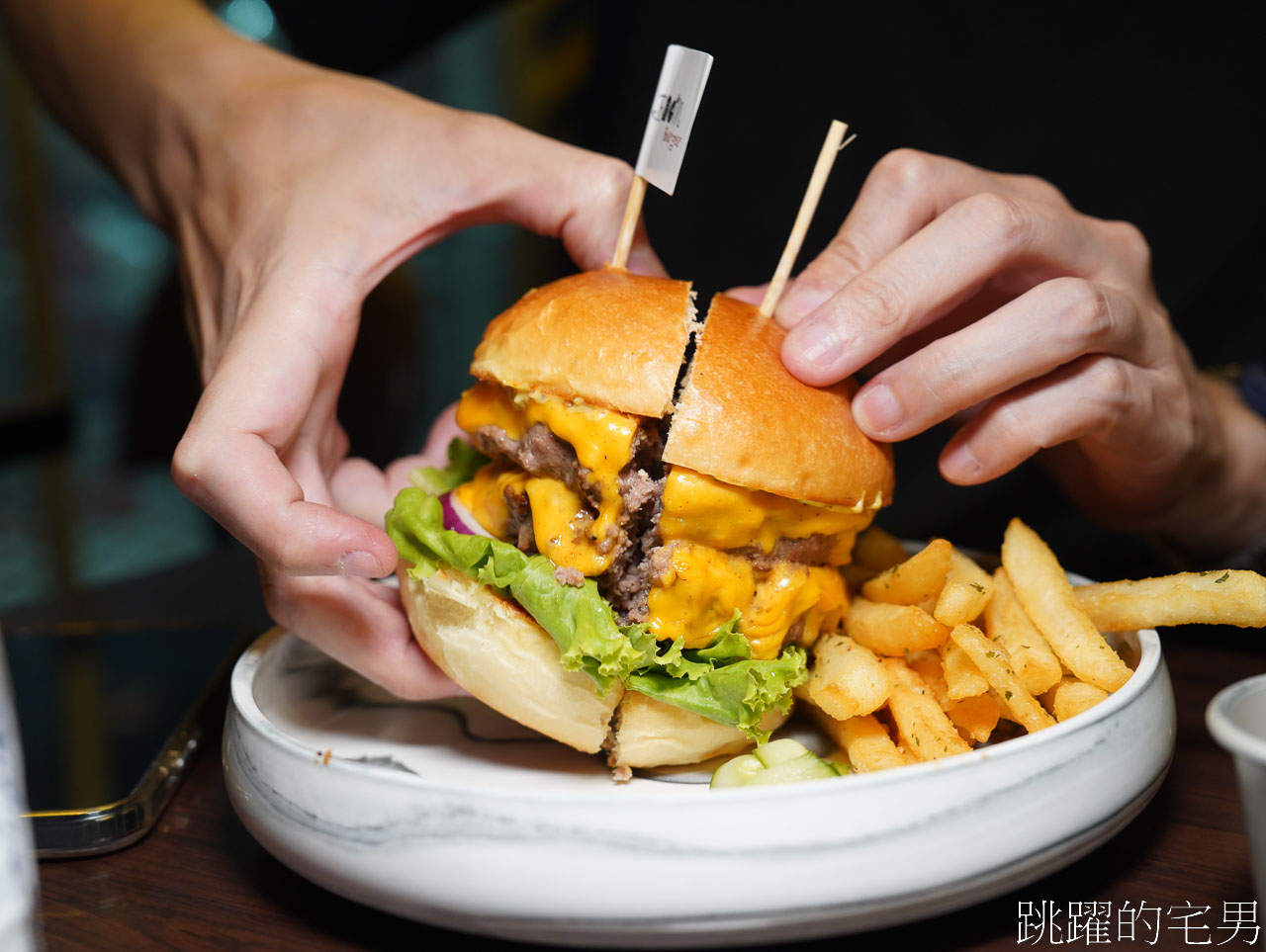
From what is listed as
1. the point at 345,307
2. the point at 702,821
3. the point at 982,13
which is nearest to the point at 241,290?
the point at 345,307

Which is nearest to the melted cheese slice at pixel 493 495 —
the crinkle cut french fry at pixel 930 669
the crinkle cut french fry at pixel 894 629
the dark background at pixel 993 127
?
the crinkle cut french fry at pixel 894 629

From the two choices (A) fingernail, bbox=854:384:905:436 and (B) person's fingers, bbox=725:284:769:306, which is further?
(B) person's fingers, bbox=725:284:769:306

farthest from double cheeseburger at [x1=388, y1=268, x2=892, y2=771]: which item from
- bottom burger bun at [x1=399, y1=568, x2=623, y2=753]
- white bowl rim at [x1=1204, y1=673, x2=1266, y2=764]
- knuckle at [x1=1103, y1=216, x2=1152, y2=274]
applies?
knuckle at [x1=1103, y1=216, x2=1152, y2=274]

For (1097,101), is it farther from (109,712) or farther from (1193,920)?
(109,712)

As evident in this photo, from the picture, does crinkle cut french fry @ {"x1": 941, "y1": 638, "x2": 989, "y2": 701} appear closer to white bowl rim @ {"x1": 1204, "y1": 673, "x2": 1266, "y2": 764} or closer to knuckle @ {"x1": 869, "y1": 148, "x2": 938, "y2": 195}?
white bowl rim @ {"x1": 1204, "y1": 673, "x2": 1266, "y2": 764}

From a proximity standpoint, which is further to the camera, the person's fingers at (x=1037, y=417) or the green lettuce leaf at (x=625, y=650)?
the person's fingers at (x=1037, y=417)

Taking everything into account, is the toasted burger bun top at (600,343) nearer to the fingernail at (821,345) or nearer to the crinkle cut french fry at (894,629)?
the fingernail at (821,345)
